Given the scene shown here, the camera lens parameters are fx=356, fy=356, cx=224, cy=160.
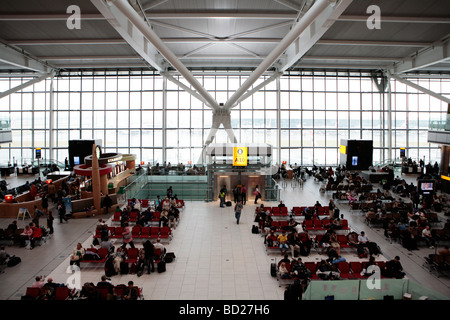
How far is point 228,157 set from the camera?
2494cm

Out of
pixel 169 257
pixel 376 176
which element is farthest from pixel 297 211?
pixel 376 176

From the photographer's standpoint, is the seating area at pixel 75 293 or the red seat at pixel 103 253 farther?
the red seat at pixel 103 253

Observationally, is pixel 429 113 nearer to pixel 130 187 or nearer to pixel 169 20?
pixel 169 20

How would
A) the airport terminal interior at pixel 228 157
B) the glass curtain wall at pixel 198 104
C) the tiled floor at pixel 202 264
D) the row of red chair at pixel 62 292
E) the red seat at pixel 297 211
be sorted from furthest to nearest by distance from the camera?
the glass curtain wall at pixel 198 104
the red seat at pixel 297 211
the airport terminal interior at pixel 228 157
the tiled floor at pixel 202 264
the row of red chair at pixel 62 292

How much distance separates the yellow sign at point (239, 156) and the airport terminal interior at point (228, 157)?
0.10m

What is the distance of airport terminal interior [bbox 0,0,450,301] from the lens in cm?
1217

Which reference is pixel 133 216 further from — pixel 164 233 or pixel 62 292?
pixel 62 292

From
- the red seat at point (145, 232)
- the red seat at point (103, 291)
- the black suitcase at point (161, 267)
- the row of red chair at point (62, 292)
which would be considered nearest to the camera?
the red seat at point (103, 291)

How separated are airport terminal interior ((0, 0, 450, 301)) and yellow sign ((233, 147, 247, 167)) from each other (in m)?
0.10

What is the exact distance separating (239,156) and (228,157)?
1.09 meters

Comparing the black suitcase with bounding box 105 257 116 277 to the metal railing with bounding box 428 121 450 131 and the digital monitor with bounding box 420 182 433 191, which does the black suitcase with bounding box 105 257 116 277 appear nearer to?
the digital monitor with bounding box 420 182 433 191

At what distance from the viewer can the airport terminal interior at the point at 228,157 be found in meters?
12.2

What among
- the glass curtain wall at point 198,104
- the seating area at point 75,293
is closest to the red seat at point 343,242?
the seating area at point 75,293

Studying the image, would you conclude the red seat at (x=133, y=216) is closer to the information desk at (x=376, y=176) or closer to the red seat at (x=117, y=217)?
the red seat at (x=117, y=217)
